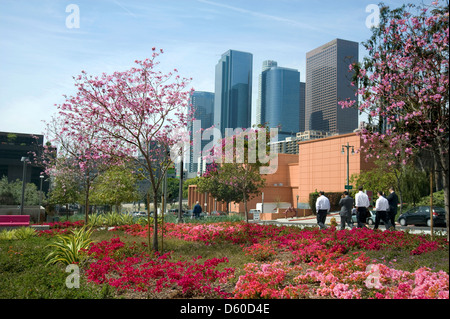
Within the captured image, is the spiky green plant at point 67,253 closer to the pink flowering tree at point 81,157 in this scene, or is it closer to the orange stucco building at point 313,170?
the pink flowering tree at point 81,157

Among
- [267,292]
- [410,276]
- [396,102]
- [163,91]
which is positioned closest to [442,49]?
[396,102]

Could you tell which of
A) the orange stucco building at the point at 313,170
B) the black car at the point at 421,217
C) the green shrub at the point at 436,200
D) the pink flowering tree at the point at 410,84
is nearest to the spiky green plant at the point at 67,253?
the pink flowering tree at the point at 410,84

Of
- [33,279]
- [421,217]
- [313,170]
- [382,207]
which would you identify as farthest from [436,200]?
[33,279]

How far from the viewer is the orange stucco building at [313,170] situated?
4828cm

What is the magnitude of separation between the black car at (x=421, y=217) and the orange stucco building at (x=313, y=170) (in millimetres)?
17124

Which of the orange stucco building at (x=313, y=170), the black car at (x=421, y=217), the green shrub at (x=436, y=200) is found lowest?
the black car at (x=421, y=217)

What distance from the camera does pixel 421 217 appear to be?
24.6 m

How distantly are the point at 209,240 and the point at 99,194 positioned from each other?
66.8 ft

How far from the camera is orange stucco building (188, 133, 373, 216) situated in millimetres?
48278

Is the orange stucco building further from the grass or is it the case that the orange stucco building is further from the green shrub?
the grass

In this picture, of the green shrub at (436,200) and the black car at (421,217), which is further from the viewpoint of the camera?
the green shrub at (436,200)

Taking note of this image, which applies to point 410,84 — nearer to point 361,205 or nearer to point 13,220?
point 361,205

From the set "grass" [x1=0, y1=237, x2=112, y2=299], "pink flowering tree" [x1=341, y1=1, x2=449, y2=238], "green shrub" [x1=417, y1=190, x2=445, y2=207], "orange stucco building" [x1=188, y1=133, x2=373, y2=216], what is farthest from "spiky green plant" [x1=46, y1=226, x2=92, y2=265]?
"orange stucco building" [x1=188, y1=133, x2=373, y2=216]

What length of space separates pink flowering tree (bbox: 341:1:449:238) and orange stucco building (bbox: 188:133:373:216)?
107ft
